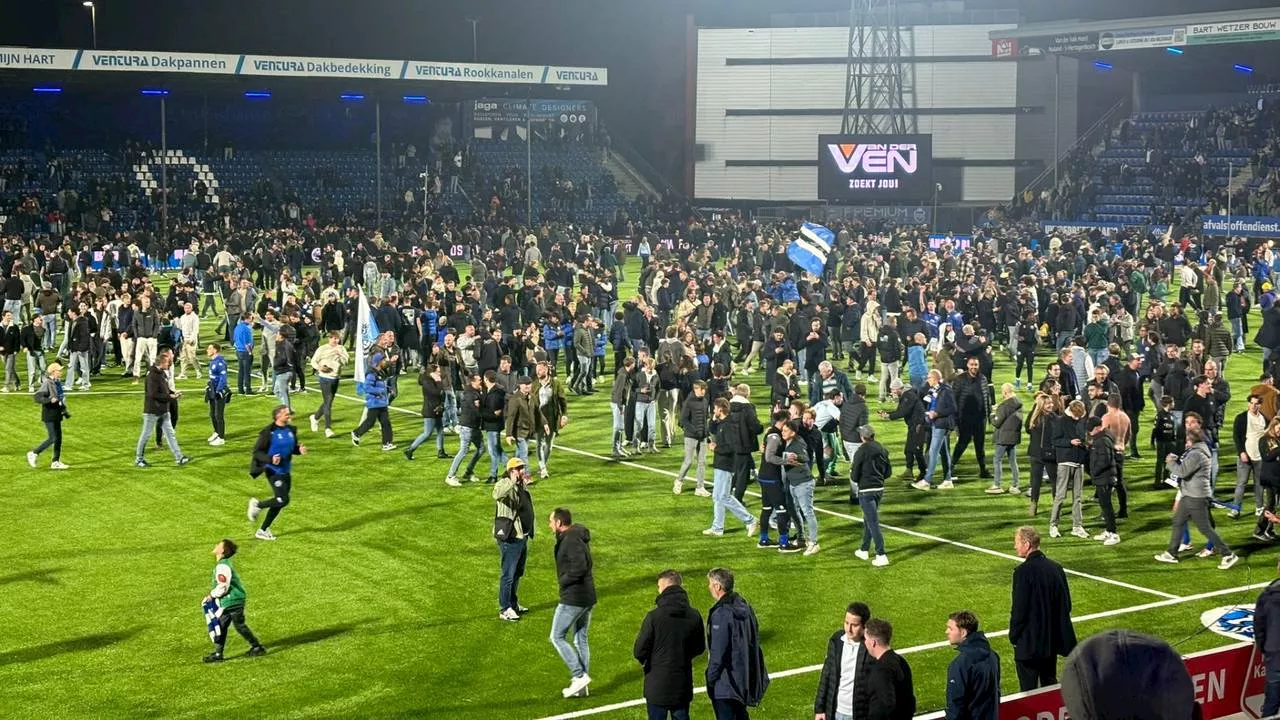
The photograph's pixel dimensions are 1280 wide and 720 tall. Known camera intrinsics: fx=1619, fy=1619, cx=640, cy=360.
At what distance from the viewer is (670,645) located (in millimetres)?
12219

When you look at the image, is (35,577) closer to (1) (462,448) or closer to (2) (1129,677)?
(1) (462,448)

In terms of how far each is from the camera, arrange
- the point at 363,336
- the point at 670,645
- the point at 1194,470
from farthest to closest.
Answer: the point at 363,336 → the point at 1194,470 → the point at 670,645

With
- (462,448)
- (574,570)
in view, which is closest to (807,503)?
(574,570)

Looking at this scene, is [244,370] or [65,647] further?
[244,370]

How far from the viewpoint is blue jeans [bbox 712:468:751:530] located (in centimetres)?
2027

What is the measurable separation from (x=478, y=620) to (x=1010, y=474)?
10977mm

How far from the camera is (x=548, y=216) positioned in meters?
70.8

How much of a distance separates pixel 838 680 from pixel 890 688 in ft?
1.72

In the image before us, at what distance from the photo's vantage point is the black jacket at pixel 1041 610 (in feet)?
41.7

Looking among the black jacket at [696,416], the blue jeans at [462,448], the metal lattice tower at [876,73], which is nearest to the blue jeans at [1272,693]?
the black jacket at [696,416]

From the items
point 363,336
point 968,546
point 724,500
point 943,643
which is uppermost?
point 363,336

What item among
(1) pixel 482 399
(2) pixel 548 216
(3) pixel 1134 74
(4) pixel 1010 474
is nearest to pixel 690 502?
(1) pixel 482 399

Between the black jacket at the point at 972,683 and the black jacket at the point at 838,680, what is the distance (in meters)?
0.55

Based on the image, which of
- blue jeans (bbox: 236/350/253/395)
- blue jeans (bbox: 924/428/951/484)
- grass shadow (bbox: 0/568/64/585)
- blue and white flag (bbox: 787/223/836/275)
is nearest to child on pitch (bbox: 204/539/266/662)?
grass shadow (bbox: 0/568/64/585)
